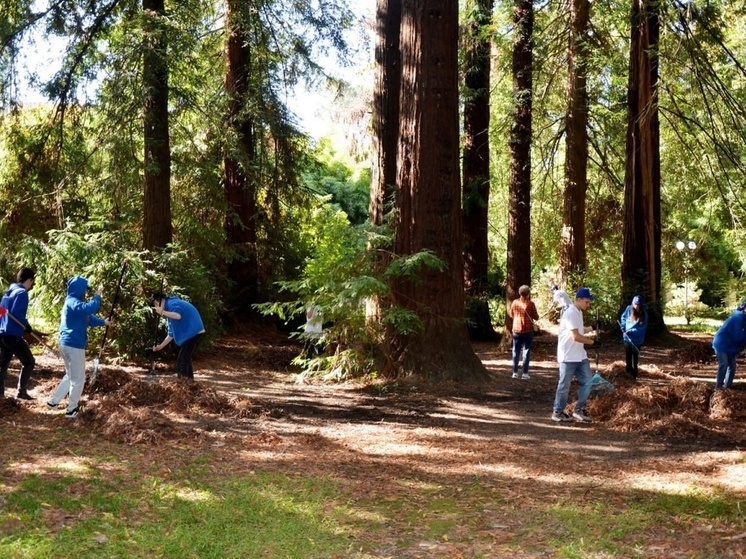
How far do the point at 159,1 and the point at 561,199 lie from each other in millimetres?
14584

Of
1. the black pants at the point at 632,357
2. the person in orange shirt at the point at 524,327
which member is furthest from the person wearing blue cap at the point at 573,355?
the person in orange shirt at the point at 524,327

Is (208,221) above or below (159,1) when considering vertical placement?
below

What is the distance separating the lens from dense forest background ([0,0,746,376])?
42.1 feet

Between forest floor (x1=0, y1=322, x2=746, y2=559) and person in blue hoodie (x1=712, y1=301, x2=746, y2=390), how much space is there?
0.94 m

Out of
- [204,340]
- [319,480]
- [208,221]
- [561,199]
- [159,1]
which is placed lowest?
[319,480]

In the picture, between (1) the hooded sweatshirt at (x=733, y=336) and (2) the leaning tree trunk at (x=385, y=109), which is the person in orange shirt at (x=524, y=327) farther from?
(1) the hooded sweatshirt at (x=733, y=336)

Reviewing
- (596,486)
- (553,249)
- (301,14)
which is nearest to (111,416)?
(596,486)

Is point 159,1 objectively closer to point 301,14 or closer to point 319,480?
point 301,14

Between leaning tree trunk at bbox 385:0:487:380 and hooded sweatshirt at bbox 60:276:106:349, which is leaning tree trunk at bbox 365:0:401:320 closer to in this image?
leaning tree trunk at bbox 385:0:487:380

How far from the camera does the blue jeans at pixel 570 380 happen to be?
9.75 metres

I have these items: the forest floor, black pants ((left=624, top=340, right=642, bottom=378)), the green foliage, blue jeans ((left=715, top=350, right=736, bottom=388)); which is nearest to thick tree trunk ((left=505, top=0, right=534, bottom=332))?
black pants ((left=624, top=340, right=642, bottom=378))

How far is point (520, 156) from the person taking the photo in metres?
19.2

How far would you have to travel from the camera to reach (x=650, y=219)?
1994 cm

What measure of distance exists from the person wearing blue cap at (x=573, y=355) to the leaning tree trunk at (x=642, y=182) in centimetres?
993
